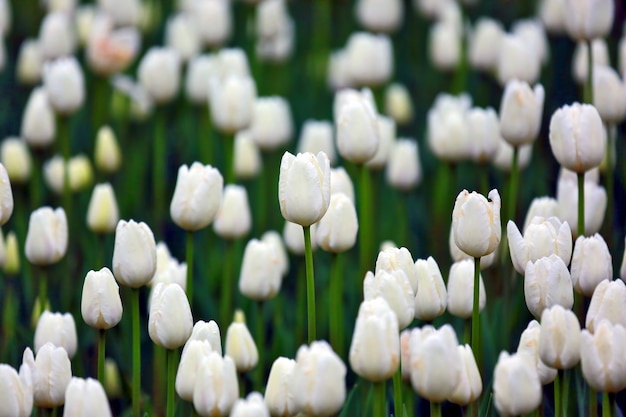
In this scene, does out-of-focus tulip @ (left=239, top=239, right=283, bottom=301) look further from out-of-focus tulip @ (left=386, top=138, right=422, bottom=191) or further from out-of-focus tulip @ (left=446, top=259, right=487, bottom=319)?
out-of-focus tulip @ (left=386, top=138, right=422, bottom=191)

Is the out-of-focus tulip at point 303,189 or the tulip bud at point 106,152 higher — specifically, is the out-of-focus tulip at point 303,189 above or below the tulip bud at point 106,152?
below

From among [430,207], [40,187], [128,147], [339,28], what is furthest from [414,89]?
[40,187]

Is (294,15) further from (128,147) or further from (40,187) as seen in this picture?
(40,187)

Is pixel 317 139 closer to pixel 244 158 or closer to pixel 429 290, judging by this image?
pixel 244 158

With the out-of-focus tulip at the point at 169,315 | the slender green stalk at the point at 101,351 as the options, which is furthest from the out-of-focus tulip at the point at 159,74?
the out-of-focus tulip at the point at 169,315

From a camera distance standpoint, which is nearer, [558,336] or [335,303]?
[558,336]

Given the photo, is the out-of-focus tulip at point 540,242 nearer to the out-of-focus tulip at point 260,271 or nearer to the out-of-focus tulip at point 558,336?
the out-of-focus tulip at point 558,336

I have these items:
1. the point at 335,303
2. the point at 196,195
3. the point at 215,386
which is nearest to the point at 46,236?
the point at 196,195
